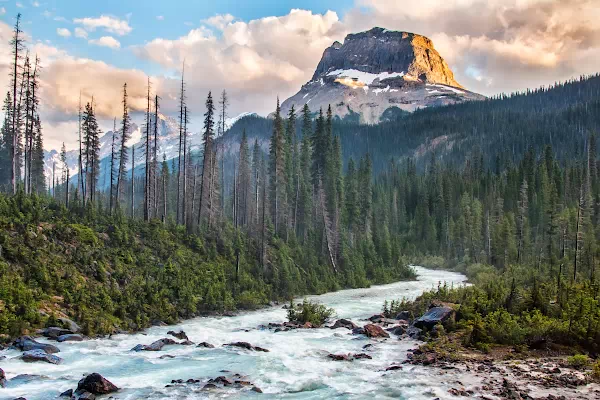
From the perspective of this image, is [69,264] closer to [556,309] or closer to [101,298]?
→ [101,298]

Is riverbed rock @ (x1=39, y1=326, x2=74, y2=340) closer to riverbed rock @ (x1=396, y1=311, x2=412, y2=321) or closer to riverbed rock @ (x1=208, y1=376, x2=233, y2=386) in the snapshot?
riverbed rock @ (x1=208, y1=376, x2=233, y2=386)

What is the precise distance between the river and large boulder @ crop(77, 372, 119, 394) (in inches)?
14.0

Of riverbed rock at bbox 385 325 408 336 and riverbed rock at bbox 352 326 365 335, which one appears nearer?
riverbed rock at bbox 385 325 408 336

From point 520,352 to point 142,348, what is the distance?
15.4 m

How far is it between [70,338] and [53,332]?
79cm

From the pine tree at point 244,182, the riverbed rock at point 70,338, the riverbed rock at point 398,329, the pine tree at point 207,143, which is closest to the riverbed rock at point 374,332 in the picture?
the riverbed rock at point 398,329

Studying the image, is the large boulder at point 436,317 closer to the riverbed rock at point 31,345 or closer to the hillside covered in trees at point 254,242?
the hillside covered in trees at point 254,242

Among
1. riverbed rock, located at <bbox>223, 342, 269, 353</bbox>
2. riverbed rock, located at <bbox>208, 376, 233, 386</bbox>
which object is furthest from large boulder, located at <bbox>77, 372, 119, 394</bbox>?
riverbed rock, located at <bbox>223, 342, 269, 353</bbox>

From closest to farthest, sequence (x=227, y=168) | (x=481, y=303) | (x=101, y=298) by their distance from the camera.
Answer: (x=481, y=303), (x=101, y=298), (x=227, y=168)

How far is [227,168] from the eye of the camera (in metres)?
151

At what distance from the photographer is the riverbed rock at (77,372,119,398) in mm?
13766

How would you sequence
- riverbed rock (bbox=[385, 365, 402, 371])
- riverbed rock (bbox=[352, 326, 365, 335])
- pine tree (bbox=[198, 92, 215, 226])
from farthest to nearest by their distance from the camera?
pine tree (bbox=[198, 92, 215, 226]) < riverbed rock (bbox=[352, 326, 365, 335]) < riverbed rock (bbox=[385, 365, 402, 371])

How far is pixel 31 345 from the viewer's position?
59.0 feet

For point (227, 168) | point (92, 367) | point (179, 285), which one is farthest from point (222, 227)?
point (227, 168)
